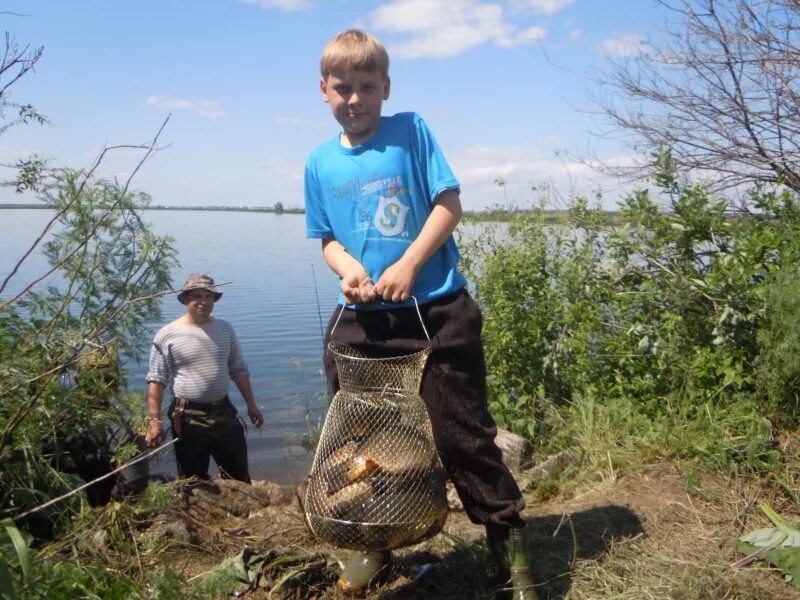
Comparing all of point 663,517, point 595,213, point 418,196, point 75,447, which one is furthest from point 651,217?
point 75,447

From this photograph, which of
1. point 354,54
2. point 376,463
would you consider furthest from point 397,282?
point 354,54

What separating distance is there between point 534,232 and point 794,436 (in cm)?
283

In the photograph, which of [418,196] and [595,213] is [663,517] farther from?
[595,213]

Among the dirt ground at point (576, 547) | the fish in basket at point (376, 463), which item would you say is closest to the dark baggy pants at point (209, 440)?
the dirt ground at point (576, 547)

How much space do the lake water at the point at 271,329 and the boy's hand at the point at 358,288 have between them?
1002 millimetres

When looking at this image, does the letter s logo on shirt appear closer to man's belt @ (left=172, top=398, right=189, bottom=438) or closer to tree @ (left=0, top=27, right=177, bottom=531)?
tree @ (left=0, top=27, right=177, bottom=531)

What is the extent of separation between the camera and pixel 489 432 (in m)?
3.18

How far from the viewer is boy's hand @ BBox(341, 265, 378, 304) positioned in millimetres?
3016

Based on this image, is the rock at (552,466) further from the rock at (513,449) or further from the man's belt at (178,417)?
the man's belt at (178,417)

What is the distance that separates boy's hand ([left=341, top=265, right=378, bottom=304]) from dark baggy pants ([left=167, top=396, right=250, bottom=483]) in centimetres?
313

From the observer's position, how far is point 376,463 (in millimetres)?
2914

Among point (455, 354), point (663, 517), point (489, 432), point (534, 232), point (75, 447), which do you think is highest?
point (534, 232)

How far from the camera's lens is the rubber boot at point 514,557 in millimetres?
3203

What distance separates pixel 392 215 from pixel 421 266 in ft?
0.84
